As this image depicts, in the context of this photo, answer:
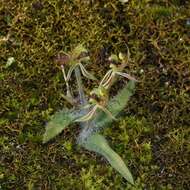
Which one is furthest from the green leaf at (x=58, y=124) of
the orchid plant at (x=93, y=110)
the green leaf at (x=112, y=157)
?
the green leaf at (x=112, y=157)

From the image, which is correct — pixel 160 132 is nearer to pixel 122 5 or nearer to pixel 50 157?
pixel 50 157

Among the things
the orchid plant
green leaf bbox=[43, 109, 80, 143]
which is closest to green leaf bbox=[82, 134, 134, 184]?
the orchid plant

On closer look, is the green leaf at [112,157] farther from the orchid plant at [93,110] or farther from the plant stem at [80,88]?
the plant stem at [80,88]

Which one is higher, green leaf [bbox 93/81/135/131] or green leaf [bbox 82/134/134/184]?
green leaf [bbox 93/81/135/131]

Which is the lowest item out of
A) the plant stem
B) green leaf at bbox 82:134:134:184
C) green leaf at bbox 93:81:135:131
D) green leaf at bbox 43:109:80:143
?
green leaf at bbox 82:134:134:184

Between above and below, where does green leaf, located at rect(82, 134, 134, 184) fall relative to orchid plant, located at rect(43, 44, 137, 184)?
below

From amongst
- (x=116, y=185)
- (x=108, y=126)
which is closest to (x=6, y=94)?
(x=108, y=126)

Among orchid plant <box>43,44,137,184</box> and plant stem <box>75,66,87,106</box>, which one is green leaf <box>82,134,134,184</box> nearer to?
orchid plant <box>43,44,137,184</box>
